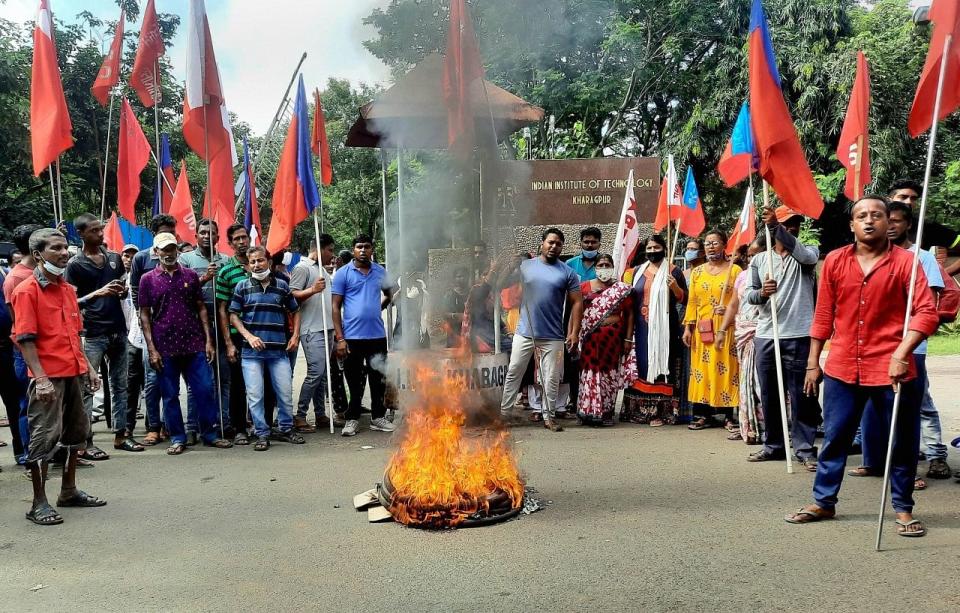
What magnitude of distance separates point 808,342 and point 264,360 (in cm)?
467

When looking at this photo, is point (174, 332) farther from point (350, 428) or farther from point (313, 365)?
point (350, 428)

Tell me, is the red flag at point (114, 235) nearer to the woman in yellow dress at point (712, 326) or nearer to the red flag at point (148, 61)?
the red flag at point (148, 61)

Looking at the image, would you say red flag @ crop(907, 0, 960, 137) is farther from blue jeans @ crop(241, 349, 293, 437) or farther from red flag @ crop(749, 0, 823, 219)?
blue jeans @ crop(241, 349, 293, 437)

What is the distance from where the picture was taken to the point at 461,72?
4.79 m

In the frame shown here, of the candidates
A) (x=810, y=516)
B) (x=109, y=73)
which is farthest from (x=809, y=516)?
(x=109, y=73)

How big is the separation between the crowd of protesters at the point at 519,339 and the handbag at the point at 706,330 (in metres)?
0.01

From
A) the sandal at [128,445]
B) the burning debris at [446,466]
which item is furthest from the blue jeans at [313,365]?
the burning debris at [446,466]

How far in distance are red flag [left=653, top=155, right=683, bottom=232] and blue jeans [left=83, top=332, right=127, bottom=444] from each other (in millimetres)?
5751

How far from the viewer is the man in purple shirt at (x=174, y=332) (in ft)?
22.0

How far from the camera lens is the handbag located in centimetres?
725

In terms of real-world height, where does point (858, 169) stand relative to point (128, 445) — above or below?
above

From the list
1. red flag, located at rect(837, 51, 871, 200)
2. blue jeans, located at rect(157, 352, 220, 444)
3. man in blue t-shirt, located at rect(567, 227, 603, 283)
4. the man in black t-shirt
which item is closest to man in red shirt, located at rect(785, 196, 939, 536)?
red flag, located at rect(837, 51, 871, 200)

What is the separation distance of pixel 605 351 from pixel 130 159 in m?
6.74

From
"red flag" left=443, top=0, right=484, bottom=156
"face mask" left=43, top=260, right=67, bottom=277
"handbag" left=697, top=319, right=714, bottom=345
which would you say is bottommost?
"handbag" left=697, top=319, right=714, bottom=345
